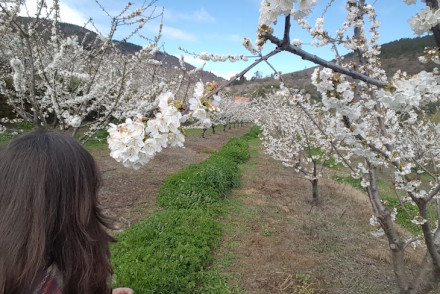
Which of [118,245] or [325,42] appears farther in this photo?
[118,245]

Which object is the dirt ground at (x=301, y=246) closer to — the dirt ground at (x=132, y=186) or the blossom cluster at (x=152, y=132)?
the dirt ground at (x=132, y=186)

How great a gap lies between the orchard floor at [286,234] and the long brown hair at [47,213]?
1.99m

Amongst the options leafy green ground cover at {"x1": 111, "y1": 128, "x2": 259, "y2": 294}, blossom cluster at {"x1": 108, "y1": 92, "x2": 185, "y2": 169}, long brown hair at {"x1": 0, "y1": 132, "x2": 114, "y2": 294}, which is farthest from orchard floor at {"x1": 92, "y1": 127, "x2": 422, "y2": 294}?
blossom cluster at {"x1": 108, "y1": 92, "x2": 185, "y2": 169}

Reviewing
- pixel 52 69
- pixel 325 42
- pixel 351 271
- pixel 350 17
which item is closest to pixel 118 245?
pixel 52 69

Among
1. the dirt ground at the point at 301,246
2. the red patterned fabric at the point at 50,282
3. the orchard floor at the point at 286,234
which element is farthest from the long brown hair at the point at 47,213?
the dirt ground at the point at 301,246

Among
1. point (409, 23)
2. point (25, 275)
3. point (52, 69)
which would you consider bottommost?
point (25, 275)

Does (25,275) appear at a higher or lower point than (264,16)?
lower

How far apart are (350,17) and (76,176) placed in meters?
2.62

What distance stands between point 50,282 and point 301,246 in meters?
4.54

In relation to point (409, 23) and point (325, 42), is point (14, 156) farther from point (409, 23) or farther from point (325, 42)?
point (325, 42)

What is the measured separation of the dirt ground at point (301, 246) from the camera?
408cm

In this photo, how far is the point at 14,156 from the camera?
4.05 ft

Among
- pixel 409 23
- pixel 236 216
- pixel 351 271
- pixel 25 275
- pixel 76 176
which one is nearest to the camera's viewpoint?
Result: pixel 25 275

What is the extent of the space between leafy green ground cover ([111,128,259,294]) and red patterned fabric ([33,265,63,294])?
7.22ft
